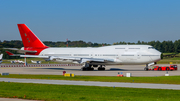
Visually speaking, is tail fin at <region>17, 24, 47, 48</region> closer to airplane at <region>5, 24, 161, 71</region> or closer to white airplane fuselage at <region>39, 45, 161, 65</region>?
airplane at <region>5, 24, 161, 71</region>

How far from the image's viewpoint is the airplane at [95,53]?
6022 cm

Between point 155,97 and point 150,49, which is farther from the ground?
point 150,49

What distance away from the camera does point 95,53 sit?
213 ft

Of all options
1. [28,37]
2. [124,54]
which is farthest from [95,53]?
[28,37]

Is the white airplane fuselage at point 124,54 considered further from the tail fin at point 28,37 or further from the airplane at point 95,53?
the tail fin at point 28,37

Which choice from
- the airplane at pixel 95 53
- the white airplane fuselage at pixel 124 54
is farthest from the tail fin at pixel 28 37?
the white airplane fuselage at pixel 124 54

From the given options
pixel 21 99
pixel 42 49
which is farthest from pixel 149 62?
pixel 21 99

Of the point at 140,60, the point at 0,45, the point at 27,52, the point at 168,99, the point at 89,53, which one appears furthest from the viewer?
the point at 0,45

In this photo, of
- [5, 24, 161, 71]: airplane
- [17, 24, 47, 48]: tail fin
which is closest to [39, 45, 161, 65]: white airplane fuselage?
[5, 24, 161, 71]: airplane

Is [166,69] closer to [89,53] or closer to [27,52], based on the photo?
[89,53]

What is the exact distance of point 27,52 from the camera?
70.1 m

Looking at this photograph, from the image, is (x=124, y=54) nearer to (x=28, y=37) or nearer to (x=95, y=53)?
(x=95, y=53)

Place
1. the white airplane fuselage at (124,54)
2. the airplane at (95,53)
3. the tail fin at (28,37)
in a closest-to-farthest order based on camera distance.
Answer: the white airplane fuselage at (124,54) → the airplane at (95,53) → the tail fin at (28,37)

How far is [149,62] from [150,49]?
112 inches
